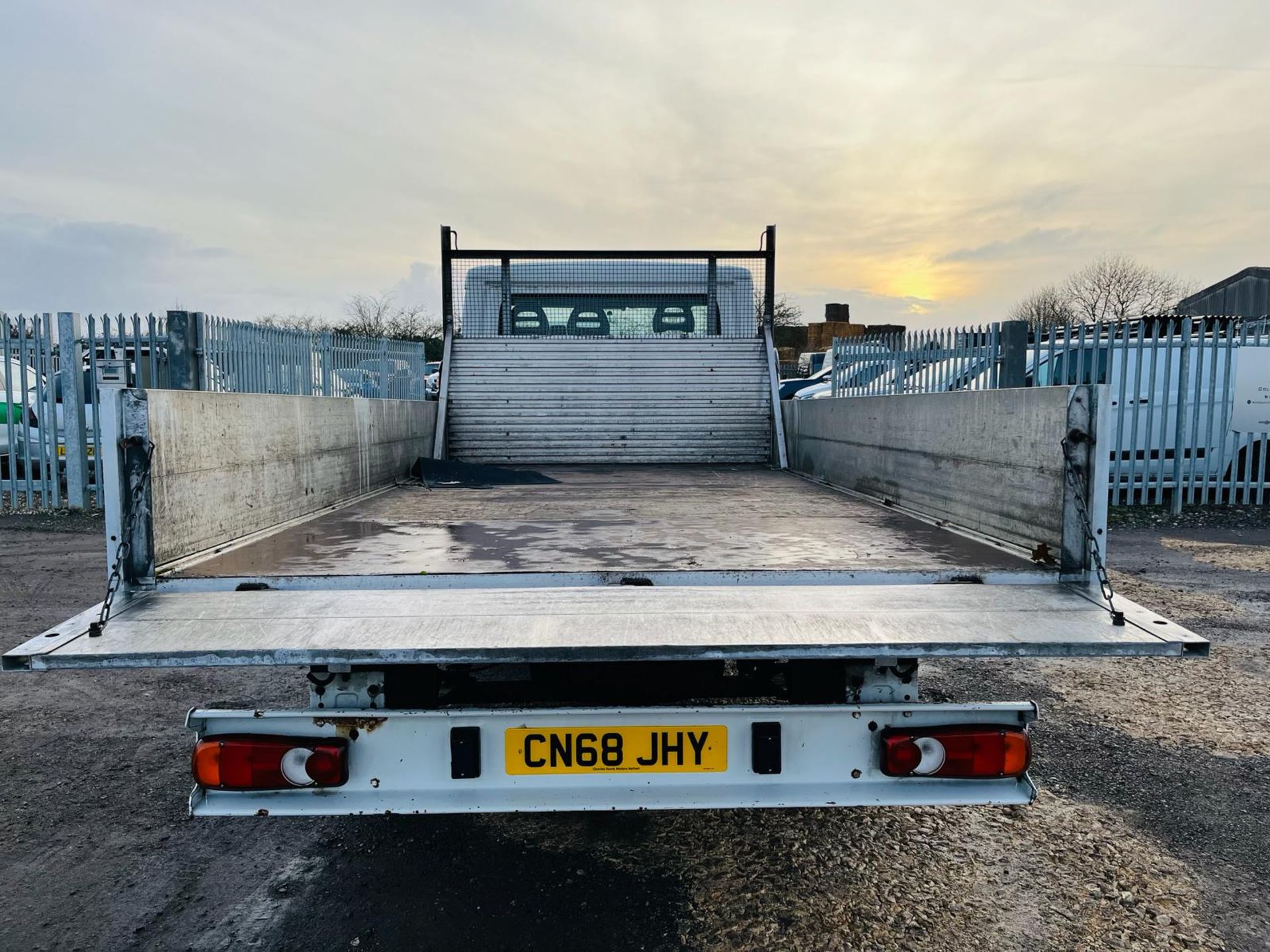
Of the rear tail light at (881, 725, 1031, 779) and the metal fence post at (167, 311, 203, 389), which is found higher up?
the metal fence post at (167, 311, 203, 389)

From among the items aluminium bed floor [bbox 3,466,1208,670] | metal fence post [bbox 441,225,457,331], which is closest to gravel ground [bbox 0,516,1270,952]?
aluminium bed floor [bbox 3,466,1208,670]

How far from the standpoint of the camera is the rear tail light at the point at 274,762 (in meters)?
2.14

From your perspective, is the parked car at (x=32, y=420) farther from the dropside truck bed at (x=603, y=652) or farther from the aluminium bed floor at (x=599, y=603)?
the dropside truck bed at (x=603, y=652)

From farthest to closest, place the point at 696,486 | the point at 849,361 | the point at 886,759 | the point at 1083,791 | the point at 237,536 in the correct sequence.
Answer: the point at 849,361
the point at 696,486
the point at 1083,791
the point at 237,536
the point at 886,759

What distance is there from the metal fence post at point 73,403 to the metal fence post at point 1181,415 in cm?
1293

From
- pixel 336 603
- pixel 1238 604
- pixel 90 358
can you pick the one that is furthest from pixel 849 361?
A: pixel 90 358

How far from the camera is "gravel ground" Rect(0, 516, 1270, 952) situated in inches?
97.8

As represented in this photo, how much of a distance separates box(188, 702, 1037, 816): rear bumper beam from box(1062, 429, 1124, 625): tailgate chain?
54 cm

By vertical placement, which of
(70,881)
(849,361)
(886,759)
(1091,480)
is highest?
(849,361)

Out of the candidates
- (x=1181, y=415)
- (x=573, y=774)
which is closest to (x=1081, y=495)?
(x=573, y=774)

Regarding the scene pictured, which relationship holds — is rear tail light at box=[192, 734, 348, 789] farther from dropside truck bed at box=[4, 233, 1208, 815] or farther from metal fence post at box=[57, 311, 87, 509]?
metal fence post at box=[57, 311, 87, 509]

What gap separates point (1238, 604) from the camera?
6.34m

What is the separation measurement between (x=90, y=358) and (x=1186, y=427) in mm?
13424

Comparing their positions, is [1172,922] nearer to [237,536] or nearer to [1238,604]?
[237,536]
